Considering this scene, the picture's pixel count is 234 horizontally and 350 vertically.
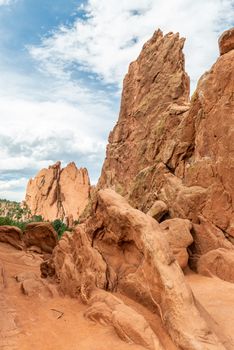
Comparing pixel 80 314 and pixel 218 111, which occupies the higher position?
pixel 218 111

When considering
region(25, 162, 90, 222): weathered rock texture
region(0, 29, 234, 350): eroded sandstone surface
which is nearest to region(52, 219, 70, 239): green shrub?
region(0, 29, 234, 350): eroded sandstone surface

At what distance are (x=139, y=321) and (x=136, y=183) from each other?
27688 mm

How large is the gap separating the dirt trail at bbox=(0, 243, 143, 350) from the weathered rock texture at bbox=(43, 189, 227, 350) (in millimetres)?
354

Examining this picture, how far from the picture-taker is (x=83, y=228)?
1260 centimetres

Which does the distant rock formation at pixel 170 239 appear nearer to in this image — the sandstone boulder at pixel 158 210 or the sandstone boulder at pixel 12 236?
the sandstone boulder at pixel 158 210

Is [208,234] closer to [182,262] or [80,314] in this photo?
[182,262]

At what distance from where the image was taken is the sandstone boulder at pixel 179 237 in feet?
49.9

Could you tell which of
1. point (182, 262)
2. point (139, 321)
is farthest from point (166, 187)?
point (139, 321)

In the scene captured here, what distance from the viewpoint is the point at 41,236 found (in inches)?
1031

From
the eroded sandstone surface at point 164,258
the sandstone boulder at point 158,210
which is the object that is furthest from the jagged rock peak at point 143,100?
the sandstone boulder at point 158,210

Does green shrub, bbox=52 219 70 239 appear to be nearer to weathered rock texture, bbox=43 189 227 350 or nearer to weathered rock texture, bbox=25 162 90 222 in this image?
weathered rock texture, bbox=43 189 227 350

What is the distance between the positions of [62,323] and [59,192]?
97.7m

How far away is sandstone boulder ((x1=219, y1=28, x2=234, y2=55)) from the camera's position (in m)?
19.1

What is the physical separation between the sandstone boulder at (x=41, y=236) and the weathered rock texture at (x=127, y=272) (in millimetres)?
12445
